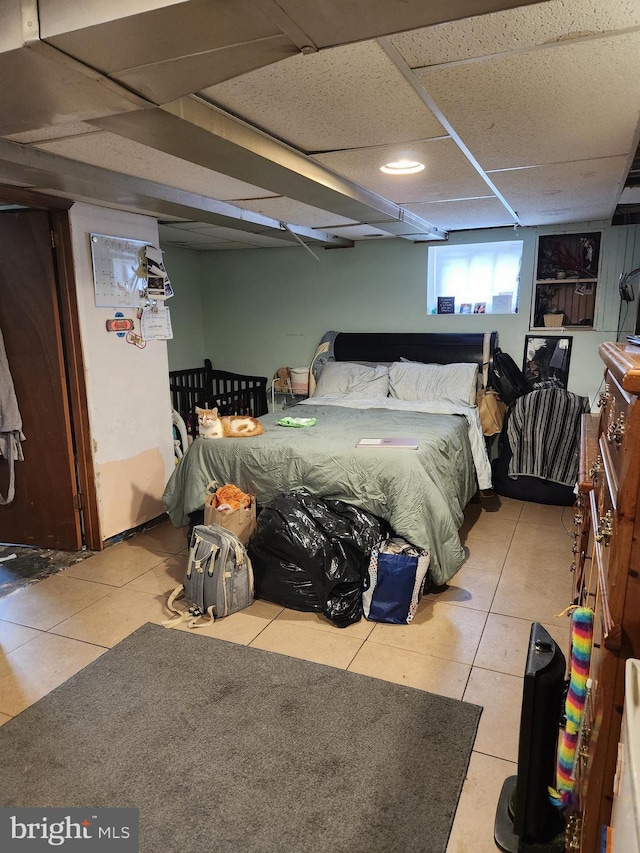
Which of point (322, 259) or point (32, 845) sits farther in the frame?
point (322, 259)

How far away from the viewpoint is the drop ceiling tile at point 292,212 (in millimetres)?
3189

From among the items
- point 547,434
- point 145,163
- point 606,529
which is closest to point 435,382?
point 547,434

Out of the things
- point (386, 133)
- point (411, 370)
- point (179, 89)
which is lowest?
point (411, 370)

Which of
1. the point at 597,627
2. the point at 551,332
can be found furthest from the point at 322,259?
the point at 597,627

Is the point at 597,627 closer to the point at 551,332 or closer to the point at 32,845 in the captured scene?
the point at 32,845

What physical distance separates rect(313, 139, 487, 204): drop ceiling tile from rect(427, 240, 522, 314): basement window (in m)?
1.70

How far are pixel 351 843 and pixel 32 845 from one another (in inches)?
36.5

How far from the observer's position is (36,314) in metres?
3.26

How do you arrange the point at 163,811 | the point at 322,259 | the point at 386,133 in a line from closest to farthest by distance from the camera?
1. the point at 163,811
2. the point at 386,133
3. the point at 322,259

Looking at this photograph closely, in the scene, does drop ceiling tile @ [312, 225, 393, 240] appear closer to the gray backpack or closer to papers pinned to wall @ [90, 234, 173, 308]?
papers pinned to wall @ [90, 234, 173, 308]

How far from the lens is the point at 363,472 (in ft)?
9.61

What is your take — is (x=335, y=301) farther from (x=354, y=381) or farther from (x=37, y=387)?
(x=37, y=387)

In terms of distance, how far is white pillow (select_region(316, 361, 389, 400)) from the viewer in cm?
461

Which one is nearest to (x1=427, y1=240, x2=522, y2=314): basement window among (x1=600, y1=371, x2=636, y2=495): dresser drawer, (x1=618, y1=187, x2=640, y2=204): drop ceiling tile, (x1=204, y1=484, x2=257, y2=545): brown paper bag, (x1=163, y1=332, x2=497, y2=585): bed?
(x1=163, y1=332, x2=497, y2=585): bed
